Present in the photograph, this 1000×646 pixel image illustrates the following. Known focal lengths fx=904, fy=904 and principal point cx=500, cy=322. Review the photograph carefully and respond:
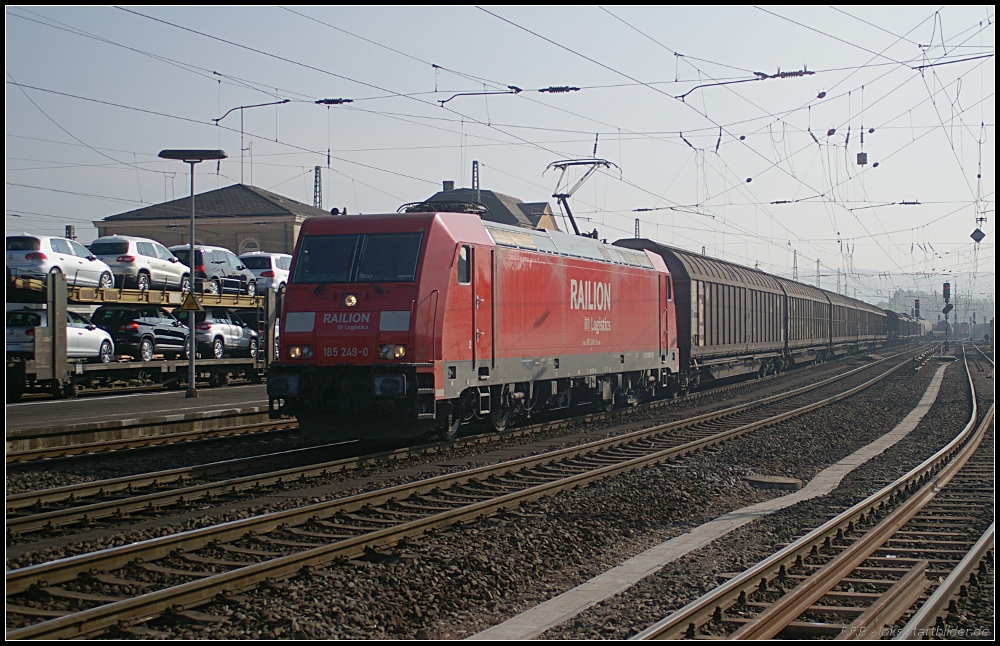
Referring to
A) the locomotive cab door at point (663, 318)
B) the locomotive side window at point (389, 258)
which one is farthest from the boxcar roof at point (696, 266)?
the locomotive side window at point (389, 258)

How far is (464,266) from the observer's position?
13508 mm

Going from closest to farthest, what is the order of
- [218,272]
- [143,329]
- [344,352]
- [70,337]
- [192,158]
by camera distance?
[344,352]
[70,337]
[192,158]
[143,329]
[218,272]

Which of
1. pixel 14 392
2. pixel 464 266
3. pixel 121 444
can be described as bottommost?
pixel 121 444

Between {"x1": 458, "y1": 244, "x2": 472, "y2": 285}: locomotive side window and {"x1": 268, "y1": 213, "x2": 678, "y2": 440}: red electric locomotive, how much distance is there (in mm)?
30

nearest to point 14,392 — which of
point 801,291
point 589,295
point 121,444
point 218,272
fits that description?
point 121,444

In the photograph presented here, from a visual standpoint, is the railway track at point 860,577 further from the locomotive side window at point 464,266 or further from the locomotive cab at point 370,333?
the locomotive side window at point 464,266

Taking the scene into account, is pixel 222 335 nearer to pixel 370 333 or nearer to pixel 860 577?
pixel 370 333

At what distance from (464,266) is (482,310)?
2.85 feet

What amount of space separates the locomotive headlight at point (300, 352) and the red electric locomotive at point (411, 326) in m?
0.02

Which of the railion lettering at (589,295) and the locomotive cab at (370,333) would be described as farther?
the railion lettering at (589,295)

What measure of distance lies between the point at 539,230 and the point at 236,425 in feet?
22.4

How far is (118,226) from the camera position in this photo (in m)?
50.9

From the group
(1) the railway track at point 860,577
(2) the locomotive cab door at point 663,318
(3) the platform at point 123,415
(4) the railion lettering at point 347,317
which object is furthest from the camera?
(2) the locomotive cab door at point 663,318

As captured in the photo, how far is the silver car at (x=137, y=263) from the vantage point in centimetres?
2253
